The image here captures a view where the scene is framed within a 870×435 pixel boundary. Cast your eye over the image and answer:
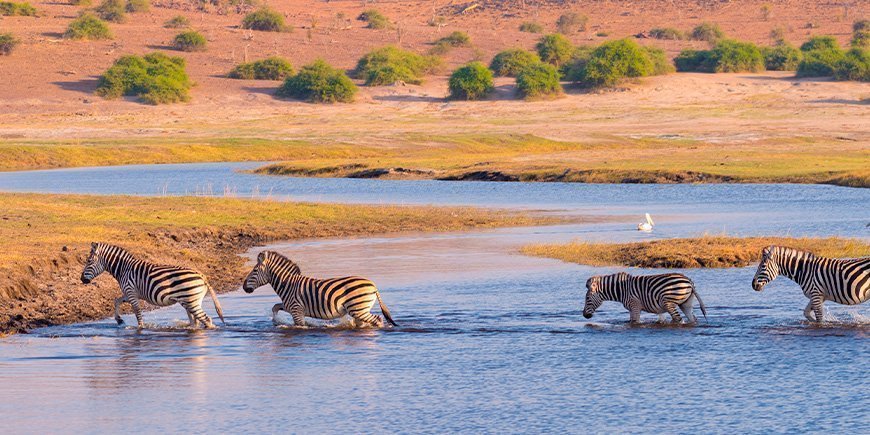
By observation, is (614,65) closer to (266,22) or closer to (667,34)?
(667,34)

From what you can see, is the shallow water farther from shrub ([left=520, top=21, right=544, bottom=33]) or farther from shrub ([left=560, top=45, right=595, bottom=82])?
shrub ([left=520, top=21, right=544, bottom=33])

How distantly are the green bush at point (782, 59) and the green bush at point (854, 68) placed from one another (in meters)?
6.94

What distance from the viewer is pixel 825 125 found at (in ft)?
250

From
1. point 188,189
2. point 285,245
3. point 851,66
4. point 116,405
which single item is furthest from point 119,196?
point 851,66

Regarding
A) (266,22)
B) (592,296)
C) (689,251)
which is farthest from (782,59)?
(592,296)

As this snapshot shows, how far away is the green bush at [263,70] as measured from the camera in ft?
329

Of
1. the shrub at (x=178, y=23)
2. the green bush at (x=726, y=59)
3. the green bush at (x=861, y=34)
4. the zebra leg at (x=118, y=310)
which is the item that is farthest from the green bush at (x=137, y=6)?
the zebra leg at (x=118, y=310)

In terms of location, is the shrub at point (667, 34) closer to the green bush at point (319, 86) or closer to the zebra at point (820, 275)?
the green bush at point (319, 86)

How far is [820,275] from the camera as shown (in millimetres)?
17750

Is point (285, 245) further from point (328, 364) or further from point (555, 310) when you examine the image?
Answer: point (328, 364)

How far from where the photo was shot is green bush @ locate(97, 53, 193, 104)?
90.8 m

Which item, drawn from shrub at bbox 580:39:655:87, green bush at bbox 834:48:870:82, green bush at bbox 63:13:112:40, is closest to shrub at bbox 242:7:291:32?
green bush at bbox 63:13:112:40

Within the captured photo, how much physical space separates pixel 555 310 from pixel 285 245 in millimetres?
12229

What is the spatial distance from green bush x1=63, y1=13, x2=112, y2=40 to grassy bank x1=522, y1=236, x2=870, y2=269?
87.6 meters
